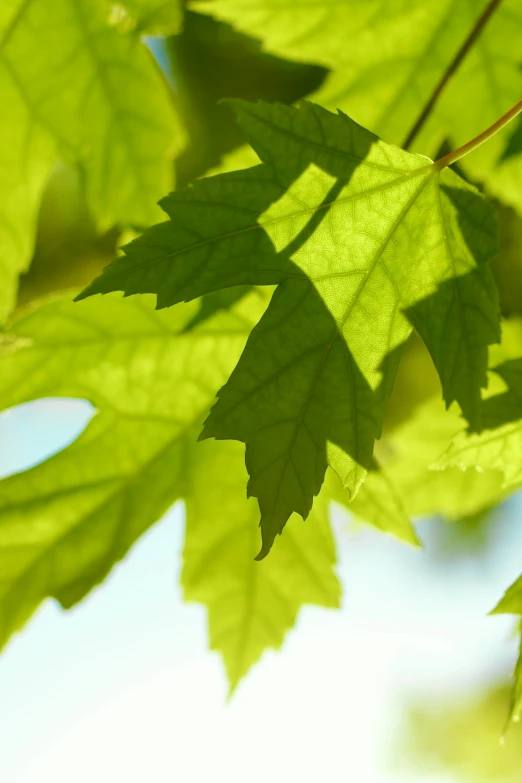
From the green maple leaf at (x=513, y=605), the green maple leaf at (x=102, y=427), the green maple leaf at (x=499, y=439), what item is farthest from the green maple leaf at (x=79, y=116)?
the green maple leaf at (x=513, y=605)

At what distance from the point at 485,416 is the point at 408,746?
447 inches

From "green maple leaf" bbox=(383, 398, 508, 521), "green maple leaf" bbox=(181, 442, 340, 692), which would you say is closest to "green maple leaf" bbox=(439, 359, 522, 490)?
"green maple leaf" bbox=(181, 442, 340, 692)

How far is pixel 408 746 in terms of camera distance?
11.3 metres

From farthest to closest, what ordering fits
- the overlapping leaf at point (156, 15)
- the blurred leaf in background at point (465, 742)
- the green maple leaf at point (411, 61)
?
the blurred leaf in background at point (465, 742) → the green maple leaf at point (411, 61) → the overlapping leaf at point (156, 15)

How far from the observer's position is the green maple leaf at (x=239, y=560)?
1.85 metres

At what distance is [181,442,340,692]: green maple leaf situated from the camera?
6.06 feet

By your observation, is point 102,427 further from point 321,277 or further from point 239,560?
point 321,277

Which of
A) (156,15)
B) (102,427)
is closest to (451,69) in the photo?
(156,15)

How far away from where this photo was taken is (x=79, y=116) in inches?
70.0

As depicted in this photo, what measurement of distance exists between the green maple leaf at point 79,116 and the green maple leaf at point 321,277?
49cm

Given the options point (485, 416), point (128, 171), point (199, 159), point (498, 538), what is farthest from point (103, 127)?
point (199, 159)

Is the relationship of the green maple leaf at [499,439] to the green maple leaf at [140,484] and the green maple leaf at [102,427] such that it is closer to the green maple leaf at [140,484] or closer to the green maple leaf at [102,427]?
the green maple leaf at [140,484]

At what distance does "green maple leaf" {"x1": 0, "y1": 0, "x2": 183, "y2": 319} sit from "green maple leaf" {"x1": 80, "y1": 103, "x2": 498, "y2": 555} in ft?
1.61

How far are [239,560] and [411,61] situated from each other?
1.44 meters
